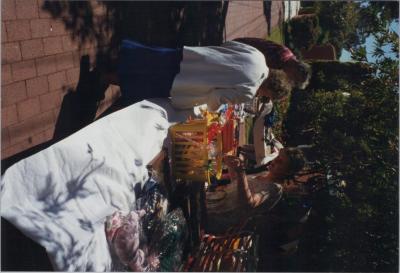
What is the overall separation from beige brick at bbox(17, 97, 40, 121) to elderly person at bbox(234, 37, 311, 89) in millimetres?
1842

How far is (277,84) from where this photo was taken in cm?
350

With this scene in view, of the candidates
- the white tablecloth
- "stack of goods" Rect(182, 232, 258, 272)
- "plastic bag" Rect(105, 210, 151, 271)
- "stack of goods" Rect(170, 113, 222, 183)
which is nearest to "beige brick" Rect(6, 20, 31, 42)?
the white tablecloth

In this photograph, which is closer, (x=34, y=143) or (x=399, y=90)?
(x=34, y=143)

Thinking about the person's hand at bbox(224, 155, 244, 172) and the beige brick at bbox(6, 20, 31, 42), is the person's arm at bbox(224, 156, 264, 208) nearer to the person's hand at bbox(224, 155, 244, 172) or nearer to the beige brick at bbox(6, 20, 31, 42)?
the person's hand at bbox(224, 155, 244, 172)

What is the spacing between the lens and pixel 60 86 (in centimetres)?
401

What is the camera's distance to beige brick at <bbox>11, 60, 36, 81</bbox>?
345 cm

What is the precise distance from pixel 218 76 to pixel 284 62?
0.71 meters

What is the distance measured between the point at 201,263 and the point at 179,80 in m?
1.58

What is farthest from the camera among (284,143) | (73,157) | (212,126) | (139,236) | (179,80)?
(284,143)

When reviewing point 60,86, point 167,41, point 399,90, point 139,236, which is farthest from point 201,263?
point 167,41

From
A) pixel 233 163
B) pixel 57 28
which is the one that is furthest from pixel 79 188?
pixel 57 28

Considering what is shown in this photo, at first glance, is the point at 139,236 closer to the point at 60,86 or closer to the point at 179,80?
the point at 179,80

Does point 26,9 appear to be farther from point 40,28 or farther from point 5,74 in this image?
point 5,74

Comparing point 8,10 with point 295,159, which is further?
point 295,159
